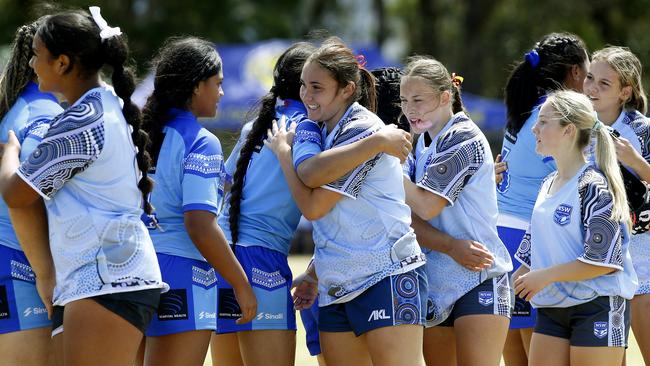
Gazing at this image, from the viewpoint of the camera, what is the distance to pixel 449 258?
191 inches

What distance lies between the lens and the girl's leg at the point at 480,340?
15.5ft

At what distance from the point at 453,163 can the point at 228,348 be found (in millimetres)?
1468

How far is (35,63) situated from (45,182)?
51 cm

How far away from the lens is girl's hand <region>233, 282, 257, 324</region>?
454 centimetres

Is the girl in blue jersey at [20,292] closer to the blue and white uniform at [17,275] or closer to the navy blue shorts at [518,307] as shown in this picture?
the blue and white uniform at [17,275]

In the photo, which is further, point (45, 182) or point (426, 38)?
point (426, 38)

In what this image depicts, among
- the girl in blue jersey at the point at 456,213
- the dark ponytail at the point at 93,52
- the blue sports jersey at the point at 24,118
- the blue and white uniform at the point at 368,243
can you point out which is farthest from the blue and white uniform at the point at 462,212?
the blue sports jersey at the point at 24,118

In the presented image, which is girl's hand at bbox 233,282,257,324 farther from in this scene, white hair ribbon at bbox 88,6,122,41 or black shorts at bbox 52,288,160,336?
white hair ribbon at bbox 88,6,122,41

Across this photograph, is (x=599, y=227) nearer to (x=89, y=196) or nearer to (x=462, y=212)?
(x=462, y=212)

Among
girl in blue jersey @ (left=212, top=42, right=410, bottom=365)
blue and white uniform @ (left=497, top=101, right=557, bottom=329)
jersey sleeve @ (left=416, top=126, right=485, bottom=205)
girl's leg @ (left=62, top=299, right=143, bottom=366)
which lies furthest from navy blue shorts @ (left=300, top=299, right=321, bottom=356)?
girl's leg @ (left=62, top=299, right=143, bottom=366)

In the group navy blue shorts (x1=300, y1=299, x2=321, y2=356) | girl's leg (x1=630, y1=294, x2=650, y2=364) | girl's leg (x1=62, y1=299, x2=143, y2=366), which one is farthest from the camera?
girl's leg (x1=630, y1=294, x2=650, y2=364)

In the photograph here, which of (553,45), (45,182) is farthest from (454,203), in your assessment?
(45,182)

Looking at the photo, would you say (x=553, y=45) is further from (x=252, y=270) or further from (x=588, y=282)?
(x=252, y=270)

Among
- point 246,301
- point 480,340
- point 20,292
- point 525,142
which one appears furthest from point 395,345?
point 525,142
